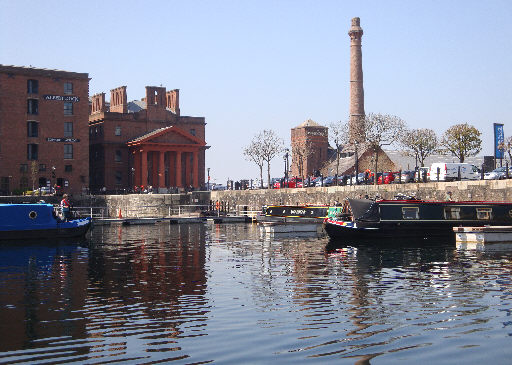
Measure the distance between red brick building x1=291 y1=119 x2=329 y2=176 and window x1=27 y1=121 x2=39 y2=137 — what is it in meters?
41.9

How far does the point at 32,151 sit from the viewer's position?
8956 cm

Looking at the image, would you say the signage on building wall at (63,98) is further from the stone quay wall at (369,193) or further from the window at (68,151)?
the stone quay wall at (369,193)

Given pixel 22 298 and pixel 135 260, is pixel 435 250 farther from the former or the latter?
pixel 22 298

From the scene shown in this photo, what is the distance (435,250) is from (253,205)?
47.1m

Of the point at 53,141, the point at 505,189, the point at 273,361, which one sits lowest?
the point at 273,361

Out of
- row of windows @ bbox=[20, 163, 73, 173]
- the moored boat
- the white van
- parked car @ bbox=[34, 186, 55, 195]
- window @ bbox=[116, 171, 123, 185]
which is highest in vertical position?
row of windows @ bbox=[20, 163, 73, 173]

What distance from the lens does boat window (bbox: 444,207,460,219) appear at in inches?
1646

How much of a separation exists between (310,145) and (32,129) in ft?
149

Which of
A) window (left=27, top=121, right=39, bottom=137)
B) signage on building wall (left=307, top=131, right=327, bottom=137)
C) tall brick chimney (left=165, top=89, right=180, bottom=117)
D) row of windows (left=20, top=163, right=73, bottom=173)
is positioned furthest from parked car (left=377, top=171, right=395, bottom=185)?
signage on building wall (left=307, top=131, right=327, bottom=137)

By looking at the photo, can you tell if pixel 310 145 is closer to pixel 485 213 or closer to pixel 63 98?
pixel 63 98

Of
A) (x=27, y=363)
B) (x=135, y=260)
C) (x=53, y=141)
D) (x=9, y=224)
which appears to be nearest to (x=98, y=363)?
(x=27, y=363)

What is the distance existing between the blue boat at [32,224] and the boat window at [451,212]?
24161 mm

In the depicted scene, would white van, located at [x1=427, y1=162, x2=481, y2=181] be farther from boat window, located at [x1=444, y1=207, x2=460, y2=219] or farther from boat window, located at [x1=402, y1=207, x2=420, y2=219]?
boat window, located at [x1=402, y1=207, x2=420, y2=219]

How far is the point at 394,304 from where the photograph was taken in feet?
60.3
